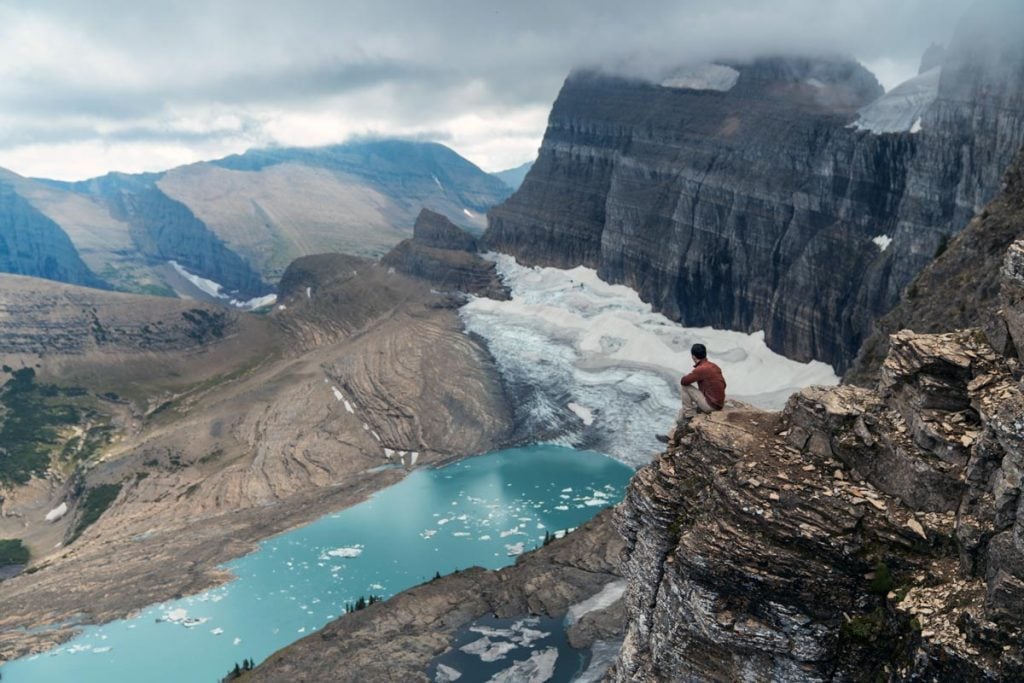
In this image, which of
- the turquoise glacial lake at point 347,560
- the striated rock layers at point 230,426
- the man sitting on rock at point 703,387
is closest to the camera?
the man sitting on rock at point 703,387

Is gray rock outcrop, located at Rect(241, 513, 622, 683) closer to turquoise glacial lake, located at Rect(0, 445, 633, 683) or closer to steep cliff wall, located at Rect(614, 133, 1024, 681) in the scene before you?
turquoise glacial lake, located at Rect(0, 445, 633, 683)

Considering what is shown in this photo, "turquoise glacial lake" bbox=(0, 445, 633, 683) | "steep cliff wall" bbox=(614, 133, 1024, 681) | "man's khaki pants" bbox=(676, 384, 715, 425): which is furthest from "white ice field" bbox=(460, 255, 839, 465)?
"steep cliff wall" bbox=(614, 133, 1024, 681)

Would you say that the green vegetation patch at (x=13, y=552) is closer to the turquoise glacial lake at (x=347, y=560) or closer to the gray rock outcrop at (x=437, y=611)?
the turquoise glacial lake at (x=347, y=560)

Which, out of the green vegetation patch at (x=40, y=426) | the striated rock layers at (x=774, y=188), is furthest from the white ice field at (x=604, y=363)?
the green vegetation patch at (x=40, y=426)

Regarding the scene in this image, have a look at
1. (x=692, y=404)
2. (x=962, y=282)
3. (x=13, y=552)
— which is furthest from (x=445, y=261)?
(x=692, y=404)

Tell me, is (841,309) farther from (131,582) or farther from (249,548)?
(131,582)

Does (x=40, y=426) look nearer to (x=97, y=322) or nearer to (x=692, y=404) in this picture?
(x=97, y=322)
